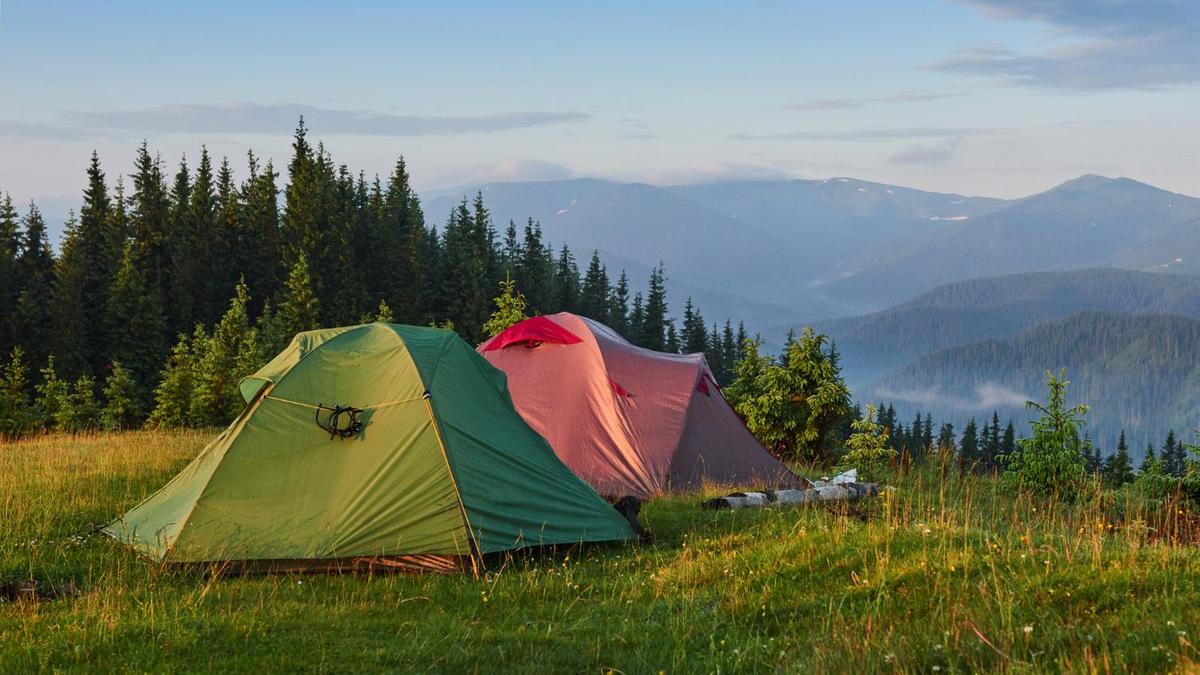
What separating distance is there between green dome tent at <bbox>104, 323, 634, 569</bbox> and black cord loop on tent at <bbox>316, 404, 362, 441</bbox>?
2 centimetres

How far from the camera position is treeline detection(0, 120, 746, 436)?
65375 millimetres

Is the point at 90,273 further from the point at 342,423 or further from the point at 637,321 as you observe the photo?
the point at 342,423

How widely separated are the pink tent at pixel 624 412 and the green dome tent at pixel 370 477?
4364 mm

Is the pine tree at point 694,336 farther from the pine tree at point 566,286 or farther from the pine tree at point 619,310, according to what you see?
the pine tree at point 566,286

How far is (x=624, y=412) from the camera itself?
50.8 ft

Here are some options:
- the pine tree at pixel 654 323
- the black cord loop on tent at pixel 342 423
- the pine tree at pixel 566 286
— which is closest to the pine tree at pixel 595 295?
the pine tree at pixel 566 286

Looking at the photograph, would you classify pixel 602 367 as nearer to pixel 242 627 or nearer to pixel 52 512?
pixel 52 512

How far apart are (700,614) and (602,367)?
8.57m

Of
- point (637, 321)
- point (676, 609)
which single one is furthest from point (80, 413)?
point (637, 321)

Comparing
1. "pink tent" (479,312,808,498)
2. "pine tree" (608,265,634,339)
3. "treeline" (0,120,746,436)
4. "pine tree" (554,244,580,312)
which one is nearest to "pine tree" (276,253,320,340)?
"treeline" (0,120,746,436)

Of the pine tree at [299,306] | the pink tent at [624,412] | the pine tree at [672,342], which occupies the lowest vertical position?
the pine tree at [672,342]

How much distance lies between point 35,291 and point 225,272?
1397cm

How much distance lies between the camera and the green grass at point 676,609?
5965 millimetres

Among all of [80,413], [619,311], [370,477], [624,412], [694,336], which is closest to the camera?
[370,477]
